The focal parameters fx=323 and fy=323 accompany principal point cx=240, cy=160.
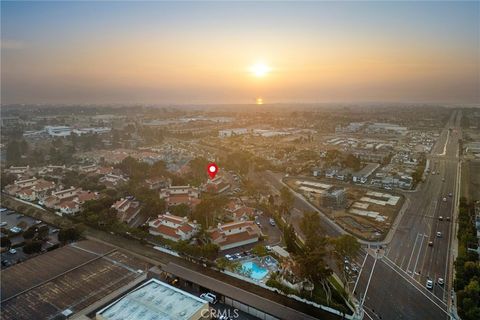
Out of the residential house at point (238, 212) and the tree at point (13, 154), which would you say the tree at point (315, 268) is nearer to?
the residential house at point (238, 212)

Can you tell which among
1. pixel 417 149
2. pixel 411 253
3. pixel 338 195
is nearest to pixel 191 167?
pixel 338 195

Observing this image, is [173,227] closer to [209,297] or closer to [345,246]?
[209,297]

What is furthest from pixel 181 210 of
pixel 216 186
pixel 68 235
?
pixel 68 235

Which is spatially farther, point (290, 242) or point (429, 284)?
point (290, 242)

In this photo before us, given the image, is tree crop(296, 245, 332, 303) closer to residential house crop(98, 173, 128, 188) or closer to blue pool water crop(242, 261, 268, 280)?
blue pool water crop(242, 261, 268, 280)

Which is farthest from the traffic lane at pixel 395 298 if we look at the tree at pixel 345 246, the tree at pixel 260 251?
the tree at pixel 260 251

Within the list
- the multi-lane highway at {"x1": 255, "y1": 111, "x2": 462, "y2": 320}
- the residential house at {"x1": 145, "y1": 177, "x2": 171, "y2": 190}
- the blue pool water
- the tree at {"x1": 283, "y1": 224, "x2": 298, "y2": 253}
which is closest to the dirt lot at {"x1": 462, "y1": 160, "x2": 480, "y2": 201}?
the multi-lane highway at {"x1": 255, "y1": 111, "x2": 462, "y2": 320}
